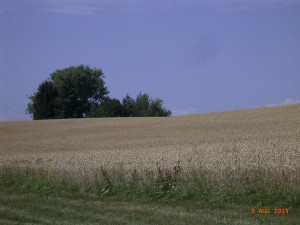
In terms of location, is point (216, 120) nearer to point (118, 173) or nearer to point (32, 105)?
point (118, 173)

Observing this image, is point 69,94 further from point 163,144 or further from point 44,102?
point 163,144

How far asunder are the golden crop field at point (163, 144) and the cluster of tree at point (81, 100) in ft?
129

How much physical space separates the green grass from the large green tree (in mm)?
81031

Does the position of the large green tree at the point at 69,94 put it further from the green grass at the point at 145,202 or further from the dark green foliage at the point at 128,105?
the green grass at the point at 145,202

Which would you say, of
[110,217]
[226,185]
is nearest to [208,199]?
[226,185]

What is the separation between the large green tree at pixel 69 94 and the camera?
97312 mm

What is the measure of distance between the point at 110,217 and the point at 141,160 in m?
9.81

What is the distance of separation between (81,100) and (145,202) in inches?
3596

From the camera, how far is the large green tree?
319 ft

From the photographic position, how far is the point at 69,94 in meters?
103
